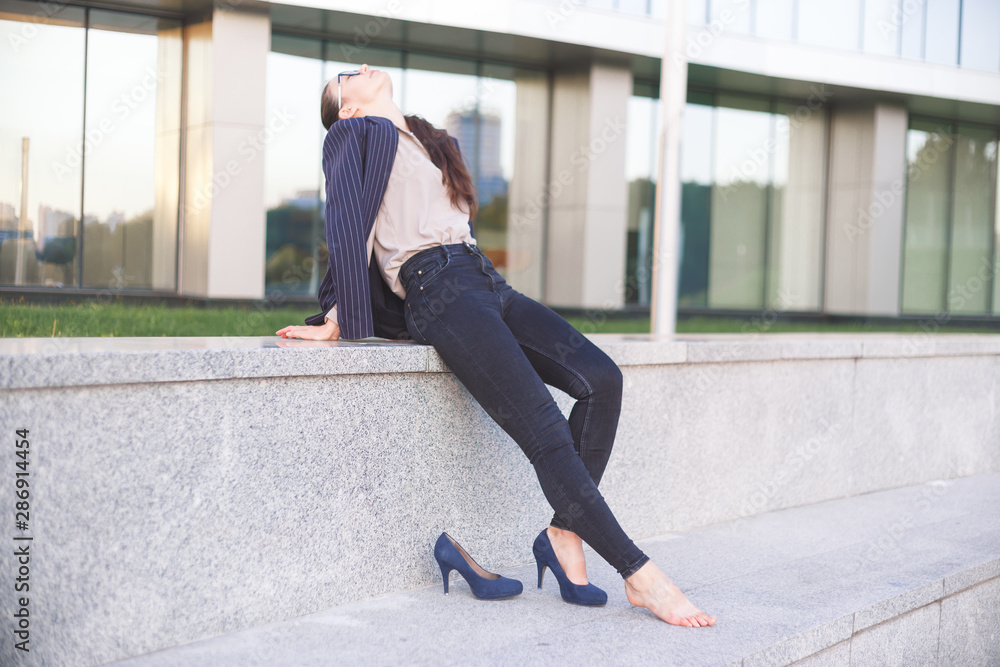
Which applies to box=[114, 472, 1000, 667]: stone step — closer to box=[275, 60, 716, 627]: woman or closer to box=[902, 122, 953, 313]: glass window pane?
box=[275, 60, 716, 627]: woman

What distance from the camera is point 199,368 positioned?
274cm

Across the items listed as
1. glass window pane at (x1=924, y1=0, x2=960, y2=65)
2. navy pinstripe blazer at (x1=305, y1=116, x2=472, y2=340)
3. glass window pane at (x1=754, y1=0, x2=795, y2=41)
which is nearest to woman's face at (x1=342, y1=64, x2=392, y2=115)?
navy pinstripe blazer at (x1=305, y1=116, x2=472, y2=340)

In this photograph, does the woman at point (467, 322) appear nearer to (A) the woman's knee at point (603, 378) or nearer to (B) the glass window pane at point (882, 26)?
(A) the woman's knee at point (603, 378)

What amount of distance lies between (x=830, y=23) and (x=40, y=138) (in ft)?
50.1

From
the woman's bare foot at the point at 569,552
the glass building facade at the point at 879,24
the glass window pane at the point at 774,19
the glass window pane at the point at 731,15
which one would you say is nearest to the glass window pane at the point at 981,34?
the glass building facade at the point at 879,24

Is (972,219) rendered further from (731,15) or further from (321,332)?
(321,332)

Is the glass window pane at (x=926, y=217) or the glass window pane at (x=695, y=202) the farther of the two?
the glass window pane at (x=926, y=217)

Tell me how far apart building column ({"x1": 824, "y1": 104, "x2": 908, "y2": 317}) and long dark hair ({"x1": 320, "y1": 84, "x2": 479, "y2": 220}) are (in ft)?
61.2

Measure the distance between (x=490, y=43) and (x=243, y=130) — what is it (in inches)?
185

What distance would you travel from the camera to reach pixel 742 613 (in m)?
3.29

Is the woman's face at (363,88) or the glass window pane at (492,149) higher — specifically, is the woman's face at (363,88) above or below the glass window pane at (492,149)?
below

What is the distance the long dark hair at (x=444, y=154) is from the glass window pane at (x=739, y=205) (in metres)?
16.9

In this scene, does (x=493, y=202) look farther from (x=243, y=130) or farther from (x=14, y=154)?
(x=14, y=154)

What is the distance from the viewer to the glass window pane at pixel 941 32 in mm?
19766
